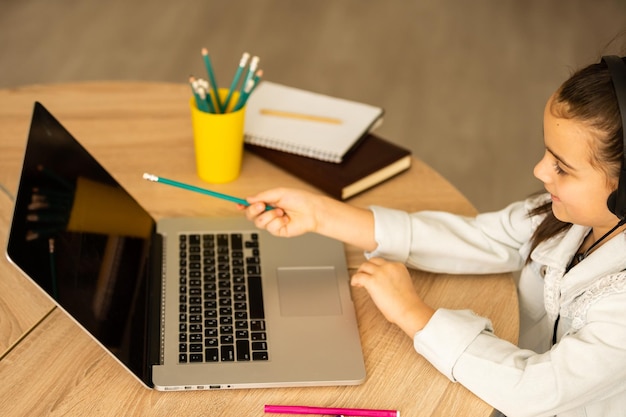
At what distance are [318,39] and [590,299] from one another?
2.41 meters

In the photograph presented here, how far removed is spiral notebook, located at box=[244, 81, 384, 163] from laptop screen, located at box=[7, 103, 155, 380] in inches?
12.9

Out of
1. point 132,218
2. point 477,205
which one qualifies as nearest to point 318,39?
point 477,205

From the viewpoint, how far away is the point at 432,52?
10.5ft

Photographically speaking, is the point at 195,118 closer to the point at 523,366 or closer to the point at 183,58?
the point at 523,366

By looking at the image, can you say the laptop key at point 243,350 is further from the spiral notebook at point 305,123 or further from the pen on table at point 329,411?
the spiral notebook at point 305,123

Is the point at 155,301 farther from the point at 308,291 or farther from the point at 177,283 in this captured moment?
the point at 308,291

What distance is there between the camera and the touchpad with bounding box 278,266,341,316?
103cm

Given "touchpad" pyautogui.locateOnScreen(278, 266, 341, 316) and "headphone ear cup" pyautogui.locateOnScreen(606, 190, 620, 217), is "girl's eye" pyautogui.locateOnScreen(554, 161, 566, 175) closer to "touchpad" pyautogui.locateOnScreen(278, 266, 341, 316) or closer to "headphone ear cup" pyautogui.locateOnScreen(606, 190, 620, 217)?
"headphone ear cup" pyautogui.locateOnScreen(606, 190, 620, 217)

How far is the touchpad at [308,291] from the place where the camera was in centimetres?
103

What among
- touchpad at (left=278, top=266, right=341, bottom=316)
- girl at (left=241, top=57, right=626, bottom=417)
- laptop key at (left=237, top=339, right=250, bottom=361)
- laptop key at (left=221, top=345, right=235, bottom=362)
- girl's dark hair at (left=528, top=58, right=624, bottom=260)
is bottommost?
laptop key at (left=221, top=345, right=235, bottom=362)

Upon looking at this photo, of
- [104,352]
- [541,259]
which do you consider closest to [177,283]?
[104,352]

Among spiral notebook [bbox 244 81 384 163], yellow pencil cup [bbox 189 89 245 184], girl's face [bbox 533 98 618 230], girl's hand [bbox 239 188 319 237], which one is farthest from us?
spiral notebook [bbox 244 81 384 163]

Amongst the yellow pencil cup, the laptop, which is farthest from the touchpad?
the yellow pencil cup

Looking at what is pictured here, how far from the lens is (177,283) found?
1058 millimetres
